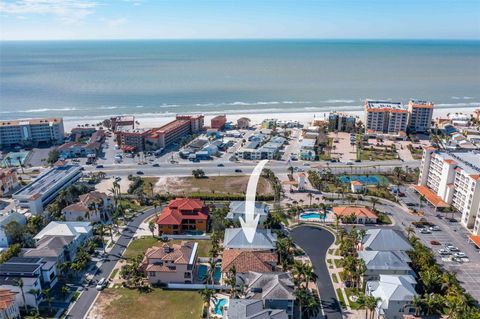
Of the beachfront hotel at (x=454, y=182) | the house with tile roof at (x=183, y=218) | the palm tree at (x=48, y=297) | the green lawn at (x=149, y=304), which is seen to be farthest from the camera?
the house with tile roof at (x=183, y=218)

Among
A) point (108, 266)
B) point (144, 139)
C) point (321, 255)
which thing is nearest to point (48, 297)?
point (108, 266)

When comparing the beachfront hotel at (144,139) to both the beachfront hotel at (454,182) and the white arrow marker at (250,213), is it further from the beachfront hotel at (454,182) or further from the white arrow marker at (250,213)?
the beachfront hotel at (454,182)

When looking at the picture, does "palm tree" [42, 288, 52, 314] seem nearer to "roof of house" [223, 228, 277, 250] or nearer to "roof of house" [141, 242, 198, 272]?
"roof of house" [141, 242, 198, 272]

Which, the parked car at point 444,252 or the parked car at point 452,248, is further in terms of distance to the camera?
the parked car at point 452,248

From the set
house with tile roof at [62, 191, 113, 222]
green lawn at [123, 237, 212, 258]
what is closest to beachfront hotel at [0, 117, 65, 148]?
house with tile roof at [62, 191, 113, 222]

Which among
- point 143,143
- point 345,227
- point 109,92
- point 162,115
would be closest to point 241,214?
point 345,227

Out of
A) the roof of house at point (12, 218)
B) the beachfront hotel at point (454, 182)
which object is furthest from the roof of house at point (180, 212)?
the beachfront hotel at point (454, 182)

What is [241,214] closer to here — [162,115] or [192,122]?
[192,122]
